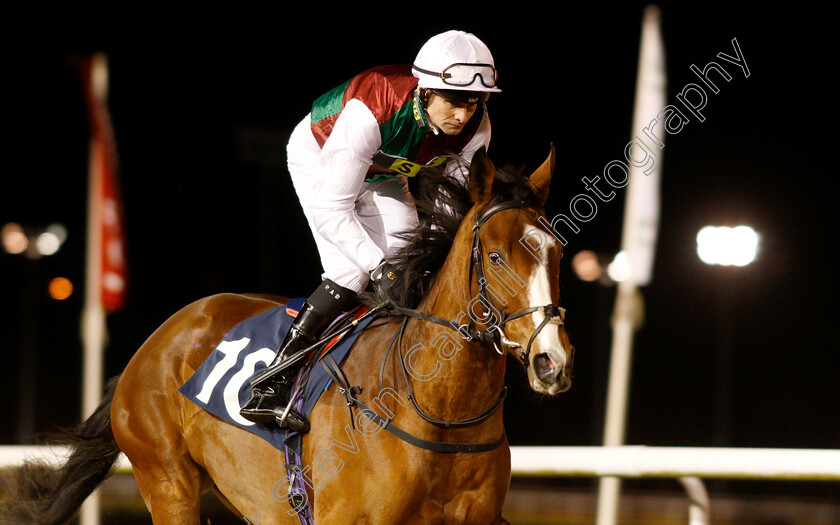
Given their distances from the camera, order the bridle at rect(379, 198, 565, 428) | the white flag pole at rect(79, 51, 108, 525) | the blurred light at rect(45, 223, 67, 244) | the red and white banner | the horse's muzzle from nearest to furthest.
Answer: the horse's muzzle
the bridle at rect(379, 198, 565, 428)
the white flag pole at rect(79, 51, 108, 525)
the red and white banner
the blurred light at rect(45, 223, 67, 244)

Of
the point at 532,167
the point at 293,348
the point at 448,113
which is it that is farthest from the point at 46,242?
the point at 448,113

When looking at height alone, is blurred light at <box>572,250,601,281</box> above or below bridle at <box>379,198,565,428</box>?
above

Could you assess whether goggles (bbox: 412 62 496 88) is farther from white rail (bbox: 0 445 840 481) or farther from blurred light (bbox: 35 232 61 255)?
blurred light (bbox: 35 232 61 255)

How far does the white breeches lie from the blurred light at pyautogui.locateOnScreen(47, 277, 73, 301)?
15.7m

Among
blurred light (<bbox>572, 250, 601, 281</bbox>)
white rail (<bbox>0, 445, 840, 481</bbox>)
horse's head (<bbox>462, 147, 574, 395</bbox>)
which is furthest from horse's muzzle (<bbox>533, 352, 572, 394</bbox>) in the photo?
blurred light (<bbox>572, 250, 601, 281</bbox>)

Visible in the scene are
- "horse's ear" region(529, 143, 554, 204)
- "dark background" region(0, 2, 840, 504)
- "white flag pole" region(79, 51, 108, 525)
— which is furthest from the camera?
"dark background" region(0, 2, 840, 504)

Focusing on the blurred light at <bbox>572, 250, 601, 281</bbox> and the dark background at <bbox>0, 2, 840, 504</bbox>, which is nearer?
the dark background at <bbox>0, 2, 840, 504</bbox>

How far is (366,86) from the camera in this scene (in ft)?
7.83

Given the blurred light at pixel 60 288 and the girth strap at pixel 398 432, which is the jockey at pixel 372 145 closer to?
the girth strap at pixel 398 432

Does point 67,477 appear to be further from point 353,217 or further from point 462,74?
point 462,74

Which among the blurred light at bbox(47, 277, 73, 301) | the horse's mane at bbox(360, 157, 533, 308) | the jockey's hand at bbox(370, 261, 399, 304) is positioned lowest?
the blurred light at bbox(47, 277, 73, 301)

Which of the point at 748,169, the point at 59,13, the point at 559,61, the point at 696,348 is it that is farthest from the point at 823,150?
the point at 59,13

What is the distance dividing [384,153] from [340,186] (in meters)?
0.20

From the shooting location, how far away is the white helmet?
7.29ft
